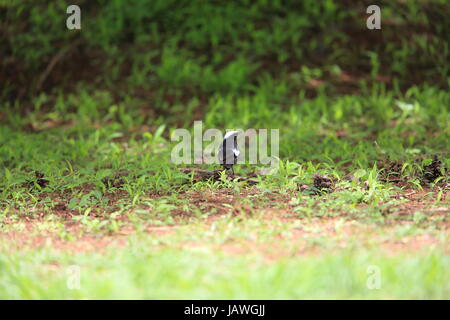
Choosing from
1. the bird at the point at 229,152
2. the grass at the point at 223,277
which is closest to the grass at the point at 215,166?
the grass at the point at 223,277

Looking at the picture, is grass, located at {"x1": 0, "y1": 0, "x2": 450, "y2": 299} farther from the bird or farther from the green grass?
the bird

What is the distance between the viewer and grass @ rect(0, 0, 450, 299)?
10.1 ft

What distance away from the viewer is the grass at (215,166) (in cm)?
308

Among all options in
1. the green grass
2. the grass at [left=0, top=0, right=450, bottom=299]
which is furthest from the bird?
the green grass

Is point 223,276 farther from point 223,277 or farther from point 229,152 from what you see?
point 229,152

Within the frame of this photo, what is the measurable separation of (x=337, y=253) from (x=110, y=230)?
132cm

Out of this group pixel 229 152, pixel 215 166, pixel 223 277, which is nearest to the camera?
pixel 223 277

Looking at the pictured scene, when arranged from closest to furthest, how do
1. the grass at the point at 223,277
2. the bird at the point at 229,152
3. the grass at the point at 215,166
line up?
1. the grass at the point at 223,277
2. the grass at the point at 215,166
3. the bird at the point at 229,152

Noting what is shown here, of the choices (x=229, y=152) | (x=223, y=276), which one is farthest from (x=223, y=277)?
(x=229, y=152)

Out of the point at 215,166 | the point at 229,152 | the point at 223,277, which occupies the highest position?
the point at 229,152

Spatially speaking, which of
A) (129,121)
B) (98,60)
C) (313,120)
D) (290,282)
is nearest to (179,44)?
(98,60)

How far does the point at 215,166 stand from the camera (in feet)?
16.6

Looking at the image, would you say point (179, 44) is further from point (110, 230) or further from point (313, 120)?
point (110, 230)

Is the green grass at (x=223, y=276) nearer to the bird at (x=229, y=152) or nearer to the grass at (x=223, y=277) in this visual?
the grass at (x=223, y=277)
